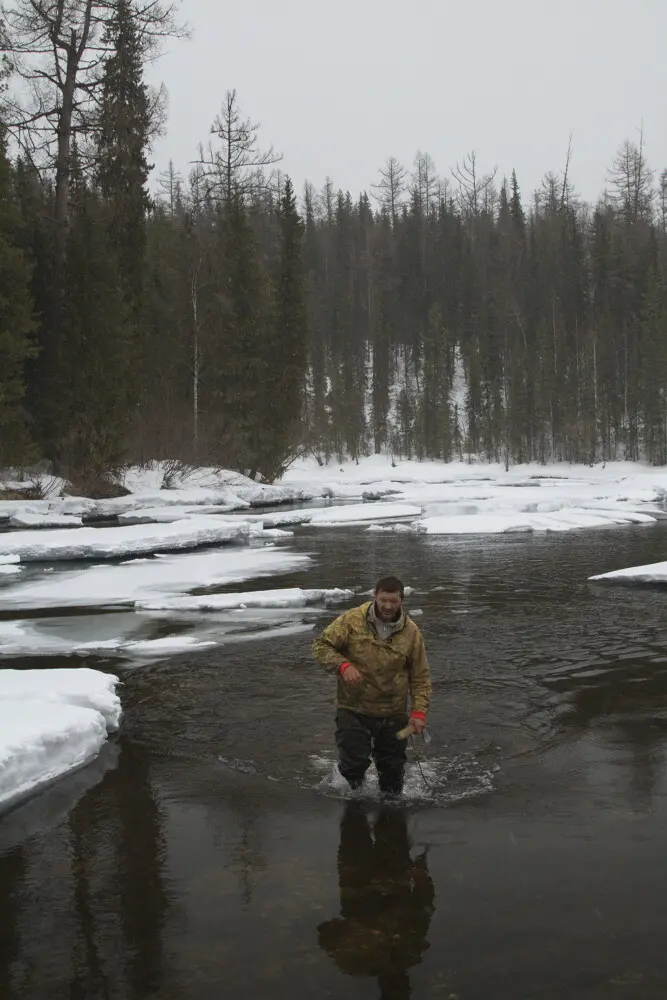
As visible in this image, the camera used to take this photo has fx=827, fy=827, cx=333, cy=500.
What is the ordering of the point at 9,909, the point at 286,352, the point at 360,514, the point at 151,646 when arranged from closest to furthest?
the point at 9,909 → the point at 151,646 → the point at 360,514 → the point at 286,352

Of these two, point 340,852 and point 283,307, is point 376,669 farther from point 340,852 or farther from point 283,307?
point 283,307

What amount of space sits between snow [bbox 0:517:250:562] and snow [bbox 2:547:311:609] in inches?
22.2

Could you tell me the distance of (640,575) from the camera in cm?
1330

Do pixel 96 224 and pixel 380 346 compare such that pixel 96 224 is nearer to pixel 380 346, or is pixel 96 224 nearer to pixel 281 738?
pixel 281 738

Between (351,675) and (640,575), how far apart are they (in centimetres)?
975

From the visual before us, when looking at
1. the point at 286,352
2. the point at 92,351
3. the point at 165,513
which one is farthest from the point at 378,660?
the point at 286,352

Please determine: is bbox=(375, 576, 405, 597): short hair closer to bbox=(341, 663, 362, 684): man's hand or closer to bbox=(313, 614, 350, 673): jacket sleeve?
bbox=(313, 614, 350, 673): jacket sleeve

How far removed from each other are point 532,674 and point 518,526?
13653 mm

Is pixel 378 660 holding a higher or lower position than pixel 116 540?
higher

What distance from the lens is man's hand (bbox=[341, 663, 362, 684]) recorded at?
15.9 feet

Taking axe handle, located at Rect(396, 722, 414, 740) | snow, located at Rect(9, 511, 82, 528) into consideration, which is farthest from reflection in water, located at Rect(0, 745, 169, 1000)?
snow, located at Rect(9, 511, 82, 528)

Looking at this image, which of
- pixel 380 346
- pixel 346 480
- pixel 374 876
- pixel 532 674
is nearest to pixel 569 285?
pixel 380 346

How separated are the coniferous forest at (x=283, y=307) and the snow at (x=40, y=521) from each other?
9.15ft

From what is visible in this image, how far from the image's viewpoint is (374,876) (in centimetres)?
434
